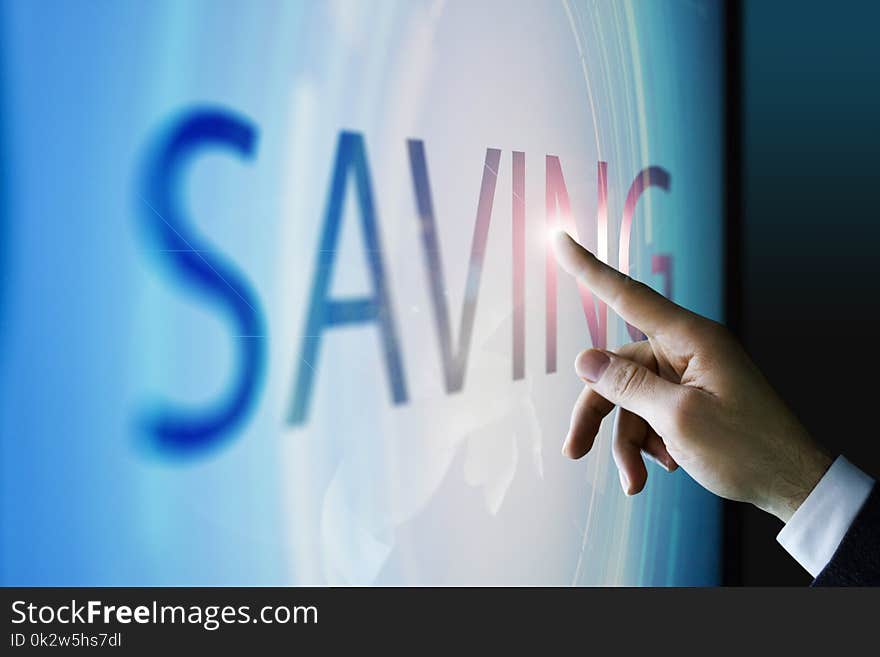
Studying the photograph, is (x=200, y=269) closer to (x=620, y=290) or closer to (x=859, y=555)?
(x=620, y=290)

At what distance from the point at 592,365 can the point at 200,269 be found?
0.46 metres

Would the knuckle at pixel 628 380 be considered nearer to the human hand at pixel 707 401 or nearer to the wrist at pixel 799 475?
the human hand at pixel 707 401

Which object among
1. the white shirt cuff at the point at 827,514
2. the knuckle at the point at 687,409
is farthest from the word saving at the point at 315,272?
the white shirt cuff at the point at 827,514

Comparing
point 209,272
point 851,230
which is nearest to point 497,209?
point 209,272

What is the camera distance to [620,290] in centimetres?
87

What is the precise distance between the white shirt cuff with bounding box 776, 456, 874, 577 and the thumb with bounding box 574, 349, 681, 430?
8.0 inches

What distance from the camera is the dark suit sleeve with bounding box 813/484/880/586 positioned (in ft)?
Answer: 2.77

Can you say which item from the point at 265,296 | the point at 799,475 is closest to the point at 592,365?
the point at 799,475

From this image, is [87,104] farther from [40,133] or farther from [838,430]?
[838,430]

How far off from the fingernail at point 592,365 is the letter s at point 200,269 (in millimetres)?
369

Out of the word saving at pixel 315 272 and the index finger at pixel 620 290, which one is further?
the index finger at pixel 620 290

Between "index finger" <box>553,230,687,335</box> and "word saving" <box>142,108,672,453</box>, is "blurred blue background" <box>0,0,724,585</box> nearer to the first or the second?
"word saving" <box>142,108,672,453</box>

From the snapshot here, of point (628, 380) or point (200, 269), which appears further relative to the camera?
point (628, 380)

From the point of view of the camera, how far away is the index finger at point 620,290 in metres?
0.87
